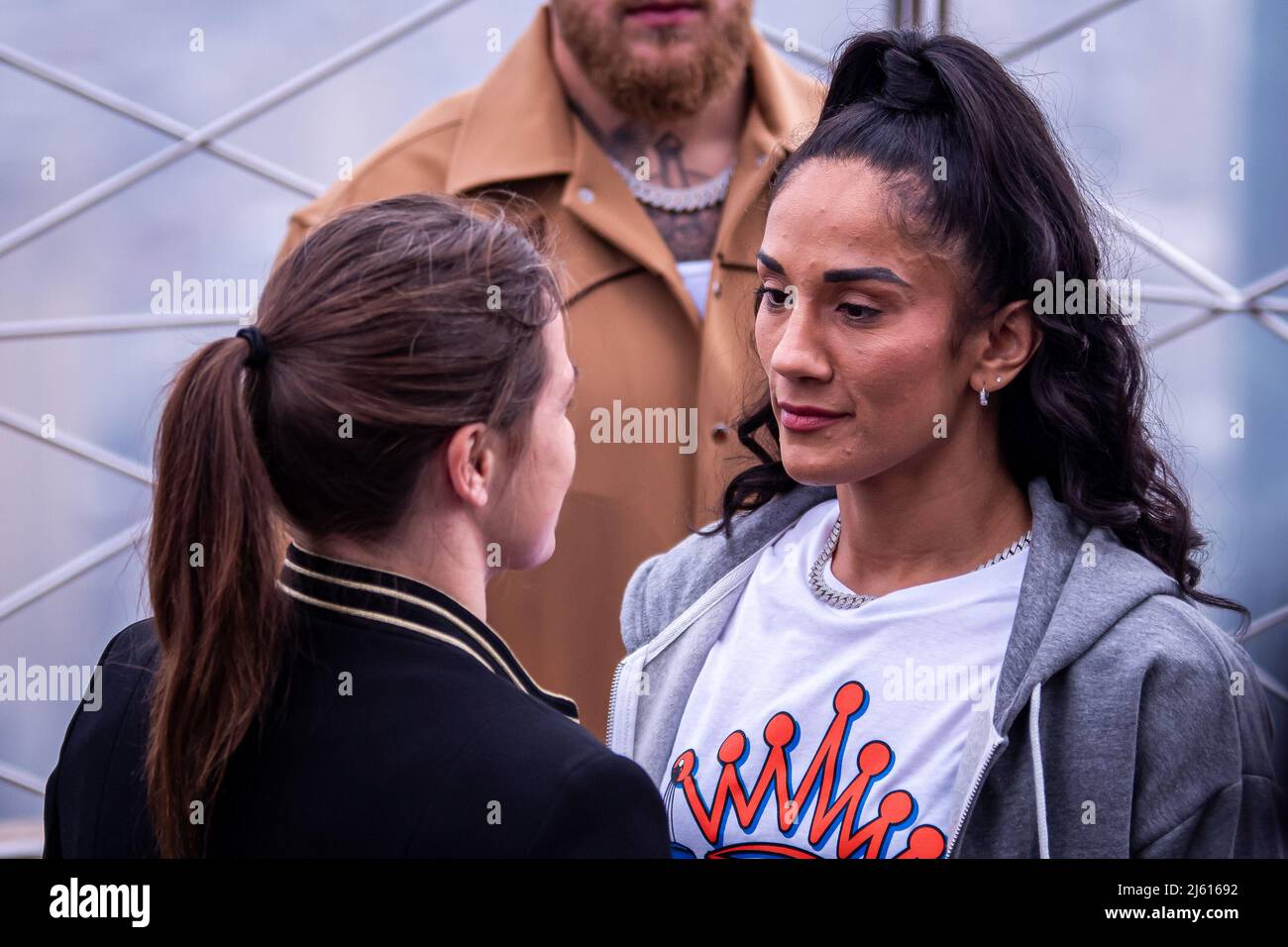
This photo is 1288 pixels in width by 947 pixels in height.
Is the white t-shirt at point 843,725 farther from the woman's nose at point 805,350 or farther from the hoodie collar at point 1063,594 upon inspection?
the woman's nose at point 805,350

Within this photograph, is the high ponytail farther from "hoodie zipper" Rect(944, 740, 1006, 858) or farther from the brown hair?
"hoodie zipper" Rect(944, 740, 1006, 858)

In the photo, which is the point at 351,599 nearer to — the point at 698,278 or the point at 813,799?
the point at 813,799

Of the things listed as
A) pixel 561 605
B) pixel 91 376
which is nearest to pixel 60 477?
pixel 91 376

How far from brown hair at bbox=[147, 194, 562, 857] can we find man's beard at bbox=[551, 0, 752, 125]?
0.86 m

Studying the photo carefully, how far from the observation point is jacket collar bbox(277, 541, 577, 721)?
36.6 inches

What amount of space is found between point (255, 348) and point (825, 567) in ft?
1.82

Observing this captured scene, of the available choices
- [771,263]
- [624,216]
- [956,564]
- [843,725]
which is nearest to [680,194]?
[624,216]

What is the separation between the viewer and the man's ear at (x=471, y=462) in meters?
0.96

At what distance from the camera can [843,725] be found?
1054mm

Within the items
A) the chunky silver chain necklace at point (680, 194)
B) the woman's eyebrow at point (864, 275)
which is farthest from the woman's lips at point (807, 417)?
the chunky silver chain necklace at point (680, 194)

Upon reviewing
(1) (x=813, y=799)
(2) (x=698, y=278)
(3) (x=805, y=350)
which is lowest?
(1) (x=813, y=799)

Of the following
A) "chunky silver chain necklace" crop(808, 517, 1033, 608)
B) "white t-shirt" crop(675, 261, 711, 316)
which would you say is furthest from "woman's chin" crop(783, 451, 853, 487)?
"white t-shirt" crop(675, 261, 711, 316)

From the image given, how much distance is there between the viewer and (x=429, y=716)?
87 cm

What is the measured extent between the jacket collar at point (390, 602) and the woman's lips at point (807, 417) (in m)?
0.33
